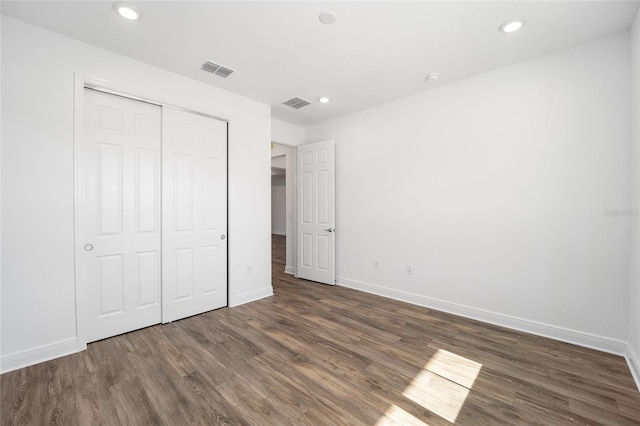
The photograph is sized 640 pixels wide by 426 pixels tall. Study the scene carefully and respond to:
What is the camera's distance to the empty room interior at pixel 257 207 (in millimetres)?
1988

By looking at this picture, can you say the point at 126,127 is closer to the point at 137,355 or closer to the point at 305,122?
the point at 137,355

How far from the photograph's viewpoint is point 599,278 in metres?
2.51

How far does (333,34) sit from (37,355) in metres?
3.80

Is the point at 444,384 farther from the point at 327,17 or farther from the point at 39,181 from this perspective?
the point at 39,181

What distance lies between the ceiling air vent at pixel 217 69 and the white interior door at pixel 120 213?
0.74 m

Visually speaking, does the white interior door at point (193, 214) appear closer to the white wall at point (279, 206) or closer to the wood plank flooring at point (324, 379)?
the wood plank flooring at point (324, 379)

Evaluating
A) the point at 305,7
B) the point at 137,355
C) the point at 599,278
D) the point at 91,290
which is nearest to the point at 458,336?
the point at 599,278

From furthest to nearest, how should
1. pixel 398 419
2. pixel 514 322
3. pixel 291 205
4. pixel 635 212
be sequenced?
pixel 291 205
pixel 514 322
pixel 635 212
pixel 398 419

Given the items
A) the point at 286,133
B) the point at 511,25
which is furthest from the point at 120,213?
the point at 511,25

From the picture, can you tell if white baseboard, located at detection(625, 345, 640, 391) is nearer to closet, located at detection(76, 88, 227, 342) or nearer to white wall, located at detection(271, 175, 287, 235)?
closet, located at detection(76, 88, 227, 342)

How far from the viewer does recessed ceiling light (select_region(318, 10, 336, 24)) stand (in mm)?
2162

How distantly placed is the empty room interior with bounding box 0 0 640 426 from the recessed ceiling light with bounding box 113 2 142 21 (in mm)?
14

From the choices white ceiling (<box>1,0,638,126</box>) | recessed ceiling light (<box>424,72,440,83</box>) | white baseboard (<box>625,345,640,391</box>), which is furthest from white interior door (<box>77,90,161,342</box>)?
white baseboard (<box>625,345,640,391</box>)

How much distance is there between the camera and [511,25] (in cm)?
230
